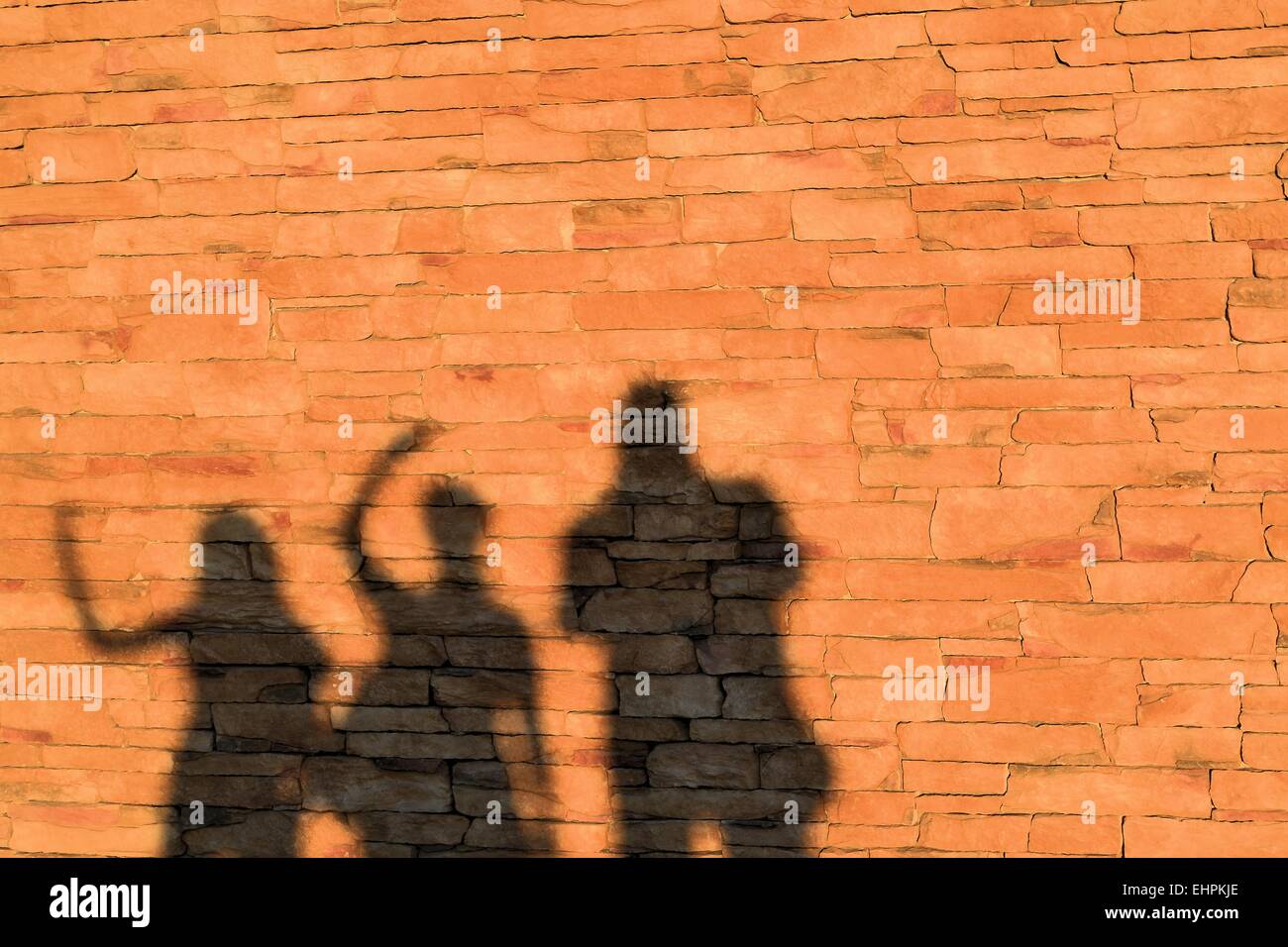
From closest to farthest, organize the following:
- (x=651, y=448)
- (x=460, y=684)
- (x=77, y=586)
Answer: (x=651, y=448)
(x=460, y=684)
(x=77, y=586)

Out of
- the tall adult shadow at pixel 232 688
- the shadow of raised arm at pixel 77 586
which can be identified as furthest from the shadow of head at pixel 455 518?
the shadow of raised arm at pixel 77 586

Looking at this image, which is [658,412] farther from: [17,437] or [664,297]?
[17,437]

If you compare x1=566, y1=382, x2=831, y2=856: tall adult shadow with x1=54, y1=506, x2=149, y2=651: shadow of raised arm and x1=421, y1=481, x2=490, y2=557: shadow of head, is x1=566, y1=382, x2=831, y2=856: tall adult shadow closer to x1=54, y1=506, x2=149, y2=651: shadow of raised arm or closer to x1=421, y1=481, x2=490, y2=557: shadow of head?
x1=421, y1=481, x2=490, y2=557: shadow of head

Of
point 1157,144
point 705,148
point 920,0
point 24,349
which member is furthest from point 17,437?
point 1157,144

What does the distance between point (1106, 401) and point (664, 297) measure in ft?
4.80

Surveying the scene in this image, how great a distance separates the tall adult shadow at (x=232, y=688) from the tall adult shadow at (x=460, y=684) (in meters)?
0.27

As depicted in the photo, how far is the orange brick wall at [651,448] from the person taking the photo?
3053 millimetres

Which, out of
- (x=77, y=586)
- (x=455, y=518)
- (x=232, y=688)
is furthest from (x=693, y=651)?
(x=77, y=586)

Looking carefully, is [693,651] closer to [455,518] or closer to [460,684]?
[460,684]

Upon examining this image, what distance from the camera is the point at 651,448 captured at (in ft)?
10.5

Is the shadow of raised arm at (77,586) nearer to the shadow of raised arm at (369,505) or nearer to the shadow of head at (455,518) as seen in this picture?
the shadow of raised arm at (369,505)

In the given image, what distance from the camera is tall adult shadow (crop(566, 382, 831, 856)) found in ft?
10.5

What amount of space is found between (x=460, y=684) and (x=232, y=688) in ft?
2.73

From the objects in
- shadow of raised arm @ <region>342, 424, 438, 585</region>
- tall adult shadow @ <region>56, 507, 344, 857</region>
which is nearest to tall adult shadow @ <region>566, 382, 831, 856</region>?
shadow of raised arm @ <region>342, 424, 438, 585</region>
